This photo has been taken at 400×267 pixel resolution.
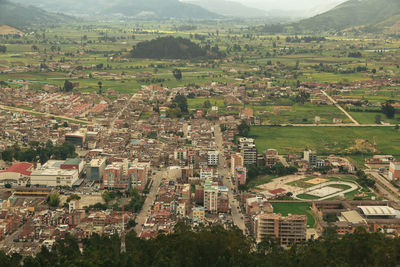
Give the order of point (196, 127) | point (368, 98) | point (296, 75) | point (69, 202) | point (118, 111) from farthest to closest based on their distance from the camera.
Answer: point (296, 75) → point (368, 98) → point (118, 111) → point (196, 127) → point (69, 202)

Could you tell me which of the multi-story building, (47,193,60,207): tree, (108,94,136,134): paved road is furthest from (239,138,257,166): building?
(47,193,60,207): tree

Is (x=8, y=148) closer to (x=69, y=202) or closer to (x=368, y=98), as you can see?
(x=69, y=202)

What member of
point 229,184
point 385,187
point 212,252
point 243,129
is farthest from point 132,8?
point 212,252

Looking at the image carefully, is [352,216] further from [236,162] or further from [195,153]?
[195,153]

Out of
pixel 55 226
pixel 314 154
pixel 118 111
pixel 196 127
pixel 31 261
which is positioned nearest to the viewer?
pixel 31 261

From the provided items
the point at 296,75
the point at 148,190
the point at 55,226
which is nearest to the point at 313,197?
the point at 148,190

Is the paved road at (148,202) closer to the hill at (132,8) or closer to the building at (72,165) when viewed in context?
the building at (72,165)

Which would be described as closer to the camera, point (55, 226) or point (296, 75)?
point (55, 226)
